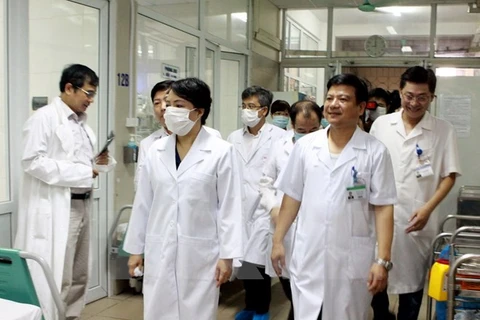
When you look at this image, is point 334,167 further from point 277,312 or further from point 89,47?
point 89,47

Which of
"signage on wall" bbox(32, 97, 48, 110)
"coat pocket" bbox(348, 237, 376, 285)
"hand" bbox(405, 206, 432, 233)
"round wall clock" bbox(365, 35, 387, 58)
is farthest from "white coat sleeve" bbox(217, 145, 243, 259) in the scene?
"round wall clock" bbox(365, 35, 387, 58)

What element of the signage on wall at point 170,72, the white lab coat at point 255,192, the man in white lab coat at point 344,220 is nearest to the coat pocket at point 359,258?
the man in white lab coat at point 344,220

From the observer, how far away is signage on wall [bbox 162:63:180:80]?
4.45m

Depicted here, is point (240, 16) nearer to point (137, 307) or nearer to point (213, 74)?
point (213, 74)

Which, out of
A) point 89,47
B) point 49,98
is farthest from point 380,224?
point 89,47

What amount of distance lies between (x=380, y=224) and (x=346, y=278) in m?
0.26

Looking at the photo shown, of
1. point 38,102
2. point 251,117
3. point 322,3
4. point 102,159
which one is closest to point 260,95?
point 251,117

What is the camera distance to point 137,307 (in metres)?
3.65

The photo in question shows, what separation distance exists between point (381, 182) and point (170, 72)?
9.50ft

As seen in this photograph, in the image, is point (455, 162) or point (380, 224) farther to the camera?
point (455, 162)

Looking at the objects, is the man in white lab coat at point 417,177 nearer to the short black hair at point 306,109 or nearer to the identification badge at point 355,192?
the short black hair at point 306,109

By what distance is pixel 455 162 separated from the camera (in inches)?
105

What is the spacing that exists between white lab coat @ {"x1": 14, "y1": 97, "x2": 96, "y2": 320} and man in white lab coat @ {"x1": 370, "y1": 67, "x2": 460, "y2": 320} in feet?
5.87

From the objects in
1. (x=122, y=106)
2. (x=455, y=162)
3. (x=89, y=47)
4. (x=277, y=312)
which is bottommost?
(x=277, y=312)
